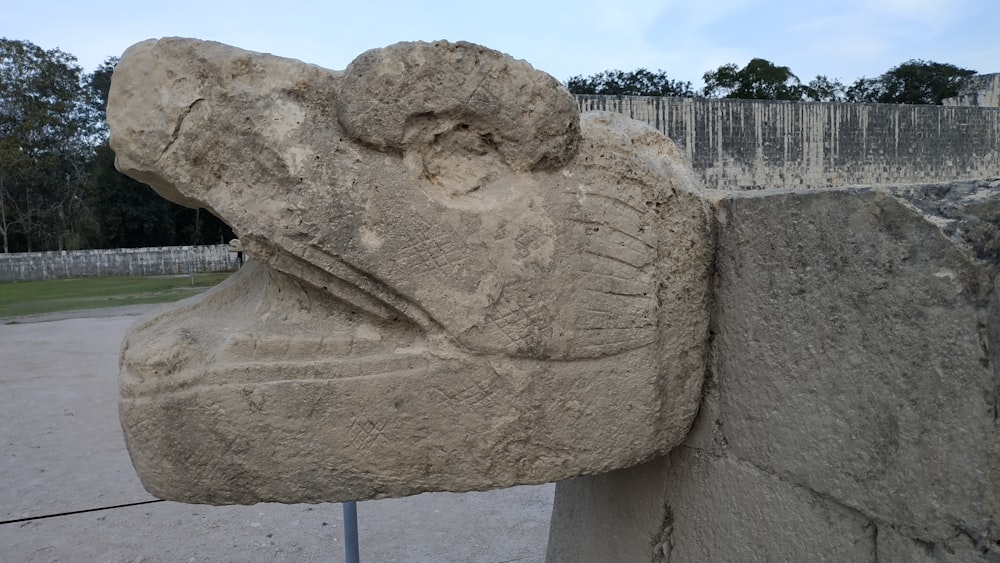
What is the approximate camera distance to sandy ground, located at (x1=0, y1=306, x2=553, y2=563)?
9.24 feet

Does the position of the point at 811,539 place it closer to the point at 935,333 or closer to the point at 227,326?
the point at 935,333

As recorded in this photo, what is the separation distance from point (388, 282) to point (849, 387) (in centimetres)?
72

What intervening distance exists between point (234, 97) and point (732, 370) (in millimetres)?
967

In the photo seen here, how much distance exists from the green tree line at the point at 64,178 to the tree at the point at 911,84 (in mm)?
26994

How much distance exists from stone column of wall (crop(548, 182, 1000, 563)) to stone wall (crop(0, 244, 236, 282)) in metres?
19.2

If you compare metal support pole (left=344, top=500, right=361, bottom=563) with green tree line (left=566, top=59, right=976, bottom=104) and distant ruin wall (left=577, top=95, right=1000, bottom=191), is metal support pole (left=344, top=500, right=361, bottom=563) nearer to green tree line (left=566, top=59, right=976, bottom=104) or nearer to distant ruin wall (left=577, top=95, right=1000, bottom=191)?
distant ruin wall (left=577, top=95, right=1000, bottom=191)

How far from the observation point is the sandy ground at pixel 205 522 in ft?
9.24

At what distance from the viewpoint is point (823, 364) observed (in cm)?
118

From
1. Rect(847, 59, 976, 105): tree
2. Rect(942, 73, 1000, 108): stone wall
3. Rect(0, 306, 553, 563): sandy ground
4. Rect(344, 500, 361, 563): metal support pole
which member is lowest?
Rect(0, 306, 553, 563): sandy ground

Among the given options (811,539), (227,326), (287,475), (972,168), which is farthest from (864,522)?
(972,168)

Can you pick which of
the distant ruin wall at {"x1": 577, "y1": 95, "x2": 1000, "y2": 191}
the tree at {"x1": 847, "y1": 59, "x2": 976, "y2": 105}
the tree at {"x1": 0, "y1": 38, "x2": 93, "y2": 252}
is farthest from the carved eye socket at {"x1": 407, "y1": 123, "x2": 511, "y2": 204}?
the tree at {"x1": 847, "y1": 59, "x2": 976, "y2": 105}

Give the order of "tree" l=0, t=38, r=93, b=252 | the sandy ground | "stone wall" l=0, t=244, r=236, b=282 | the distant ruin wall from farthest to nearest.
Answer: "tree" l=0, t=38, r=93, b=252, "stone wall" l=0, t=244, r=236, b=282, the distant ruin wall, the sandy ground

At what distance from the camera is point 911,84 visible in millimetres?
32219

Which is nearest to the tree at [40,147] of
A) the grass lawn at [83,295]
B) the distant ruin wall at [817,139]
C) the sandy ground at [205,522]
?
the grass lawn at [83,295]
